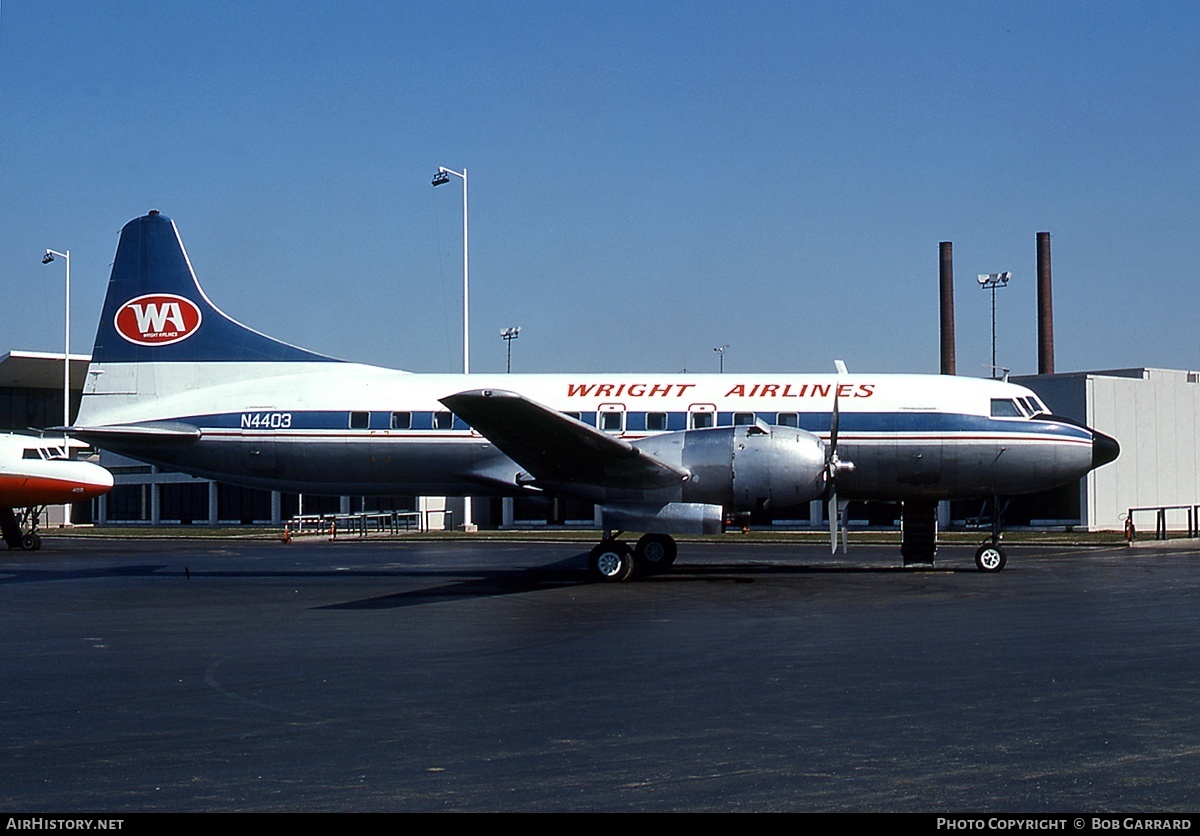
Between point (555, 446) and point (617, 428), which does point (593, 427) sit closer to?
point (617, 428)

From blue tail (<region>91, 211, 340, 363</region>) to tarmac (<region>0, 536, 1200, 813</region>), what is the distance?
658 cm

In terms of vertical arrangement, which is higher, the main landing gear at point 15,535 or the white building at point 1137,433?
the white building at point 1137,433

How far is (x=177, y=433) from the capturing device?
24.4 meters

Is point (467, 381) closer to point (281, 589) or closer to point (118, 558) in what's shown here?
point (281, 589)

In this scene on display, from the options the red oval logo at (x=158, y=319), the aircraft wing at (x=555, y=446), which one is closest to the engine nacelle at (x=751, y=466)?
the aircraft wing at (x=555, y=446)

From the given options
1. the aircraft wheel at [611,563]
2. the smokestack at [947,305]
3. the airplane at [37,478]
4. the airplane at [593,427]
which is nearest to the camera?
the aircraft wheel at [611,563]

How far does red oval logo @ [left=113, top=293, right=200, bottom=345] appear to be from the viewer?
2602 cm

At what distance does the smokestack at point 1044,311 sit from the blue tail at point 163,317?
48.9 m

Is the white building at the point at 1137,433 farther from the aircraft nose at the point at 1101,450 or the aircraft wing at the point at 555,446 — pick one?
the aircraft wing at the point at 555,446

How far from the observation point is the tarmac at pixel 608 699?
272 inches

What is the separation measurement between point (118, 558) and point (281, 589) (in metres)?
12.7

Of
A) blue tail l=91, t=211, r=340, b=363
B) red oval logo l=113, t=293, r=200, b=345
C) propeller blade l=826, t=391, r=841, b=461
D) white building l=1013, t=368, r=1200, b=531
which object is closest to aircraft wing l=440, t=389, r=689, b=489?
propeller blade l=826, t=391, r=841, b=461

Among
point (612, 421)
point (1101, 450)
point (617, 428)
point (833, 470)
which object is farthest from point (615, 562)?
point (1101, 450)
